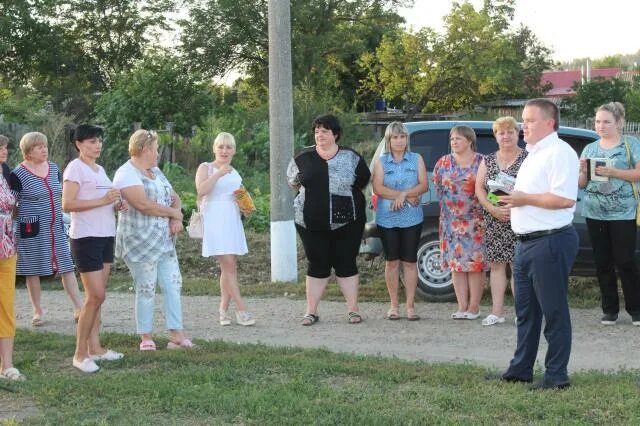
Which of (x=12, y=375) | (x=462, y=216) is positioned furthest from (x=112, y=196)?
(x=462, y=216)

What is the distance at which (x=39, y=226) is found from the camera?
8.93 metres

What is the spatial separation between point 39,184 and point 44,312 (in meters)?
1.55

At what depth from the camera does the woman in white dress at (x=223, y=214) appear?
867 centimetres

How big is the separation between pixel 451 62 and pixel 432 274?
38.0m

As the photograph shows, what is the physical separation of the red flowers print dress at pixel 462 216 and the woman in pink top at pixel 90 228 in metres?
3.20

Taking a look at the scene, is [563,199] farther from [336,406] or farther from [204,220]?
[204,220]

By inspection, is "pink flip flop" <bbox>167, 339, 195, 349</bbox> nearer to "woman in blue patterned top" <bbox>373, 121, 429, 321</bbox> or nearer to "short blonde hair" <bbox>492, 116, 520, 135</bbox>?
"woman in blue patterned top" <bbox>373, 121, 429, 321</bbox>

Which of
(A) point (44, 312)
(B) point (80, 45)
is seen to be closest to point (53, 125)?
(A) point (44, 312)

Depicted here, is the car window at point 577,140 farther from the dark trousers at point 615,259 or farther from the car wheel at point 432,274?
the car wheel at point 432,274

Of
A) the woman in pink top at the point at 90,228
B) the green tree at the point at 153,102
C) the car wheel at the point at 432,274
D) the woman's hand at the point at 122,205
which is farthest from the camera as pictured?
the green tree at the point at 153,102

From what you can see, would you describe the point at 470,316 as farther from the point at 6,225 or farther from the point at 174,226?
the point at 6,225

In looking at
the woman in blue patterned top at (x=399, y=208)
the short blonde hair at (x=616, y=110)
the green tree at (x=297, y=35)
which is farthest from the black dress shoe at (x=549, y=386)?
the green tree at (x=297, y=35)

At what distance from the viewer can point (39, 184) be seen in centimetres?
887

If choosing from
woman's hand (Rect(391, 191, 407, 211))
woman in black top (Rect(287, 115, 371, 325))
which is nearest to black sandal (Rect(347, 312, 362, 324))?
woman in black top (Rect(287, 115, 371, 325))
